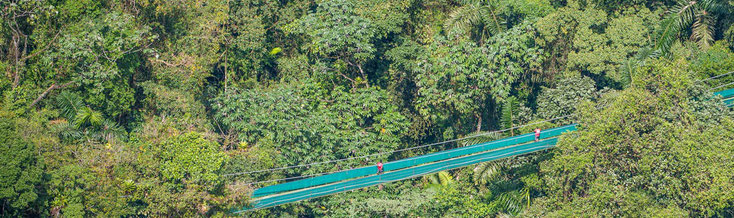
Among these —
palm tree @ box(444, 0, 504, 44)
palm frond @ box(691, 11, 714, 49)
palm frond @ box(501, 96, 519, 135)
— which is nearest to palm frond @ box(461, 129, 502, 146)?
palm frond @ box(501, 96, 519, 135)

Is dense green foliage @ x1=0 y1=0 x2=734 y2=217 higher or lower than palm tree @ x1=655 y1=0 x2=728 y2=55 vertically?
lower

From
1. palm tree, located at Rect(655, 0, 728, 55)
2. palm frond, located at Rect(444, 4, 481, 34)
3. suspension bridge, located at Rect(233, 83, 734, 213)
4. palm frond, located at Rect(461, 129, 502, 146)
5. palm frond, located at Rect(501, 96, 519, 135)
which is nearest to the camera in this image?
suspension bridge, located at Rect(233, 83, 734, 213)

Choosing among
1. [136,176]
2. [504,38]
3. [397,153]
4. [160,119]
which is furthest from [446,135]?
[136,176]

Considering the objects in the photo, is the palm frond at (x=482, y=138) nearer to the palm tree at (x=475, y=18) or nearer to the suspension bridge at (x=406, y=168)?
the suspension bridge at (x=406, y=168)

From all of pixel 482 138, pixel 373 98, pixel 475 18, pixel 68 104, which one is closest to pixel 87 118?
pixel 68 104

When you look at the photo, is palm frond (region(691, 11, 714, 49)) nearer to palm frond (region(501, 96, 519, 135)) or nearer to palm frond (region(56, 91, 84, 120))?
palm frond (region(501, 96, 519, 135))

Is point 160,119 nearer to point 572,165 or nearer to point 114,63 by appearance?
point 114,63

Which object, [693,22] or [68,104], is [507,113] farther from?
[68,104]
